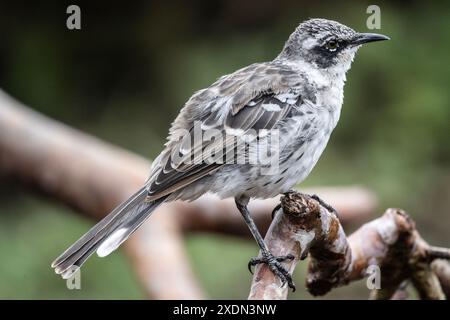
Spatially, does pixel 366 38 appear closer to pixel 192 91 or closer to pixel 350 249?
pixel 350 249

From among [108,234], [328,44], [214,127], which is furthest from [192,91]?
[108,234]

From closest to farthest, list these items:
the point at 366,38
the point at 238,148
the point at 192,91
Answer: the point at 238,148 < the point at 366,38 < the point at 192,91

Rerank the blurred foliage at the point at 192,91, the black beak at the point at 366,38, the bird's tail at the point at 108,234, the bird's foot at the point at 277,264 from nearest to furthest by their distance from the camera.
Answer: the bird's foot at the point at 277,264 < the bird's tail at the point at 108,234 < the black beak at the point at 366,38 < the blurred foliage at the point at 192,91

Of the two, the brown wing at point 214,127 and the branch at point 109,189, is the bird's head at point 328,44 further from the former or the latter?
the branch at point 109,189

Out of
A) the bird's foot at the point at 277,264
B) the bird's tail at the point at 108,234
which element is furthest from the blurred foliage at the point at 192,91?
the bird's foot at the point at 277,264

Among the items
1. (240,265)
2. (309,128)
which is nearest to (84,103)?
(240,265)

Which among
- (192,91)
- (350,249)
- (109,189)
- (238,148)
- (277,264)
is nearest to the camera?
(277,264)

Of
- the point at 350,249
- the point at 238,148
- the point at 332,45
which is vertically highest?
the point at 332,45
